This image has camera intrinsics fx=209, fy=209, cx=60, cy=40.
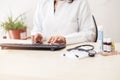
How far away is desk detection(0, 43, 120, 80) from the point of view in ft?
2.56

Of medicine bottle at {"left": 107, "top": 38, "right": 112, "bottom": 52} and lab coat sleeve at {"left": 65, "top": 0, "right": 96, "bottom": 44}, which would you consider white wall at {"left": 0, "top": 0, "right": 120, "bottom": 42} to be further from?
medicine bottle at {"left": 107, "top": 38, "right": 112, "bottom": 52}

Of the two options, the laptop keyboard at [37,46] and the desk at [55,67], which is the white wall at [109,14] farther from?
the desk at [55,67]

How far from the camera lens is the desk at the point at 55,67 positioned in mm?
780

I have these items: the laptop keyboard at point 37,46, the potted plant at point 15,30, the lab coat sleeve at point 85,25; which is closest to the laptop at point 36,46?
the laptop keyboard at point 37,46

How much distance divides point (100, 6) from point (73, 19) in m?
0.80

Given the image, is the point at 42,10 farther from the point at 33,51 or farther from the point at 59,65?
the point at 59,65

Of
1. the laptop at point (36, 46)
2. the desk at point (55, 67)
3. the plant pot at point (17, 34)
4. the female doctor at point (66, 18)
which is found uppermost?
the female doctor at point (66, 18)

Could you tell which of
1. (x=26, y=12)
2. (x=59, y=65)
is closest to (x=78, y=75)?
(x=59, y=65)

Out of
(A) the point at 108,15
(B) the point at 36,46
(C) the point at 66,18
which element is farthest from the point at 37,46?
(A) the point at 108,15

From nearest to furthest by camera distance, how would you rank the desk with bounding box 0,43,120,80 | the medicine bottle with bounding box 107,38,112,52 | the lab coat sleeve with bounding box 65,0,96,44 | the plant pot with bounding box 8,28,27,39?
the desk with bounding box 0,43,120,80
the medicine bottle with bounding box 107,38,112,52
the lab coat sleeve with bounding box 65,0,96,44
the plant pot with bounding box 8,28,27,39

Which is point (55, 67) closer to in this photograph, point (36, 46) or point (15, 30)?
point (36, 46)

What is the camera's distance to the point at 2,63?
1.01 meters

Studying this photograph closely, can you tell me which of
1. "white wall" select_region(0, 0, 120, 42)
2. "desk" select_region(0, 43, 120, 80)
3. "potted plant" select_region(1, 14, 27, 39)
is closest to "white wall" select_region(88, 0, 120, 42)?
"white wall" select_region(0, 0, 120, 42)

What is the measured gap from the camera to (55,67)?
2.93 feet
